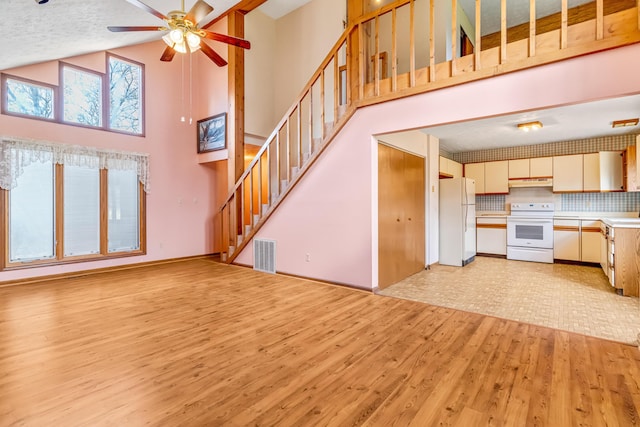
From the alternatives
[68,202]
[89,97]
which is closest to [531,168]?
[89,97]

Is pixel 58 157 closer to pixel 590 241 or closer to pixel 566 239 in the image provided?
pixel 566 239

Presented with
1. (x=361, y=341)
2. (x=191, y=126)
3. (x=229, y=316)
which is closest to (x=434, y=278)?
(x=361, y=341)

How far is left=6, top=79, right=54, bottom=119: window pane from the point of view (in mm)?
4562

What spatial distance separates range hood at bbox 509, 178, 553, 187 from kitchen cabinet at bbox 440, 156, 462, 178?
1074 millimetres

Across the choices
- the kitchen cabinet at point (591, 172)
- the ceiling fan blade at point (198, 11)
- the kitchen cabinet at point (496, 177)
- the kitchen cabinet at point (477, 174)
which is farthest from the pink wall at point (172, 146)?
the kitchen cabinet at point (591, 172)

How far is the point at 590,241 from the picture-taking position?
5.68 metres

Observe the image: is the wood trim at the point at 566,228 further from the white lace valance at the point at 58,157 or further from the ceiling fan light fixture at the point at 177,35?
the white lace valance at the point at 58,157

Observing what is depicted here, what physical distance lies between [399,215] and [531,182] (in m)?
3.59

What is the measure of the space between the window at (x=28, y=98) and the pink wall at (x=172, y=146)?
1.51 ft

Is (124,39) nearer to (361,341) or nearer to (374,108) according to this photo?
Answer: (374,108)

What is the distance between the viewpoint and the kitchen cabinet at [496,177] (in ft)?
22.0

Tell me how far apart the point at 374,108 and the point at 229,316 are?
10.1ft

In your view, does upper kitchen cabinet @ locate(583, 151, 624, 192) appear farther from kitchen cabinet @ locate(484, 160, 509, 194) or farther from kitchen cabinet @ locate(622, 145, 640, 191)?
kitchen cabinet @ locate(484, 160, 509, 194)

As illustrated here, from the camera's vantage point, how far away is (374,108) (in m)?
4.02
